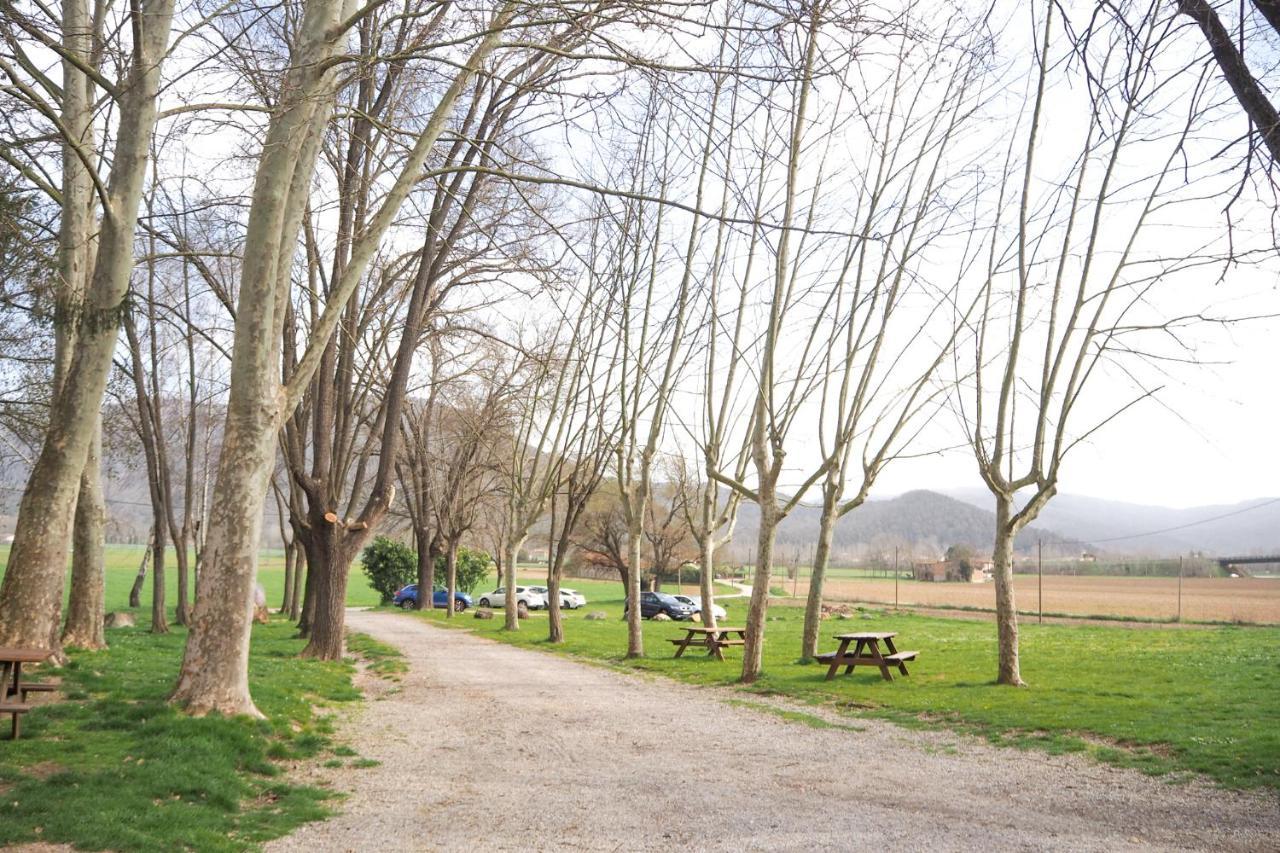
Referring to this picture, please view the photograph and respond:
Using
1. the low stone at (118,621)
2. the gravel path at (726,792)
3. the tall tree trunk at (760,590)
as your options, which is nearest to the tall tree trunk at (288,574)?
the low stone at (118,621)

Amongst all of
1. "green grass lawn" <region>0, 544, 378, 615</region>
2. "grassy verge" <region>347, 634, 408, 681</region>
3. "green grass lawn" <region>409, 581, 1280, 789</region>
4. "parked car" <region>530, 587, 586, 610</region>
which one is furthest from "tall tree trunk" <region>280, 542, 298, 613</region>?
"green grass lawn" <region>409, 581, 1280, 789</region>

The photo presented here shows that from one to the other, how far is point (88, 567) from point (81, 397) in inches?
133

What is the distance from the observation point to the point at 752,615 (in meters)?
14.6

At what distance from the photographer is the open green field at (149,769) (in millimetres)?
5062

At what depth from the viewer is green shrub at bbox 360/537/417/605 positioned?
47062 mm

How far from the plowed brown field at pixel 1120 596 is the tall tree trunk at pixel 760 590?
706 cm

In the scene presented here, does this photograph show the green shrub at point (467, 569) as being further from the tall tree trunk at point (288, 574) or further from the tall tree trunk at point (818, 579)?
the tall tree trunk at point (818, 579)

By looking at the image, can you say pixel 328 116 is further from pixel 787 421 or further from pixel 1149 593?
pixel 1149 593

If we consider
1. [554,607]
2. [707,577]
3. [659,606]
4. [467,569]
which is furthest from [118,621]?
[467,569]

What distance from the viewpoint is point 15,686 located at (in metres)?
7.09

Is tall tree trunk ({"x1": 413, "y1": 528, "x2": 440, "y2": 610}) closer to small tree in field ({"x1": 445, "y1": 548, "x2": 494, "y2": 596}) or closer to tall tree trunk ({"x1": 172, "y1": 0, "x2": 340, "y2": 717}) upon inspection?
small tree in field ({"x1": 445, "y1": 548, "x2": 494, "y2": 596})

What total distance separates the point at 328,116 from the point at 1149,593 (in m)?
41.7

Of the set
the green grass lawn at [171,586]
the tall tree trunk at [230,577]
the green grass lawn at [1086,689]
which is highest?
the tall tree trunk at [230,577]

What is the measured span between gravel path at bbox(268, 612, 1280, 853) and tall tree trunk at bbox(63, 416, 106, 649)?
397 centimetres
